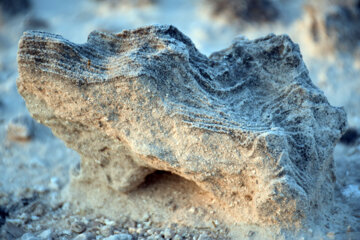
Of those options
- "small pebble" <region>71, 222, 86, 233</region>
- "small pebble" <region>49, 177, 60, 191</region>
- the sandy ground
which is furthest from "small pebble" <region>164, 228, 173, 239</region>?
"small pebble" <region>49, 177, 60, 191</region>

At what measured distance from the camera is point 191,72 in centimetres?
235

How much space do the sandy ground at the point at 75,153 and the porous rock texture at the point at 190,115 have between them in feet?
1.21

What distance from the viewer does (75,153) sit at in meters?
4.29

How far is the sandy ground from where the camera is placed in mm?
2697

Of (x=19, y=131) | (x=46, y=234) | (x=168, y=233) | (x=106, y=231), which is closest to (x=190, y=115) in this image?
(x=168, y=233)

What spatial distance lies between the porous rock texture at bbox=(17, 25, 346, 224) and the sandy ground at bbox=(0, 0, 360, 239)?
368 mm

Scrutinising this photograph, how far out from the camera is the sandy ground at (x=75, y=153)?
2.70 metres

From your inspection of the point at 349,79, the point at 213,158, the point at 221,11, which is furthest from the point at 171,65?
the point at 221,11

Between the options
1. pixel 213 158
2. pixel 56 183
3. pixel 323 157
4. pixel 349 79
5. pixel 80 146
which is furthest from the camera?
pixel 349 79

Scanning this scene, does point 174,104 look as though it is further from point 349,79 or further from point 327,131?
point 349,79

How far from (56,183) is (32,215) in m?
0.55

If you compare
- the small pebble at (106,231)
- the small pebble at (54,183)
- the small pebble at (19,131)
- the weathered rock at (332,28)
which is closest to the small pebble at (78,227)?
the small pebble at (106,231)

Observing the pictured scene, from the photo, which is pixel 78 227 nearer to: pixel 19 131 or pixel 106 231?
pixel 106 231

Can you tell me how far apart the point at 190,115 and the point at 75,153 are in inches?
99.0
